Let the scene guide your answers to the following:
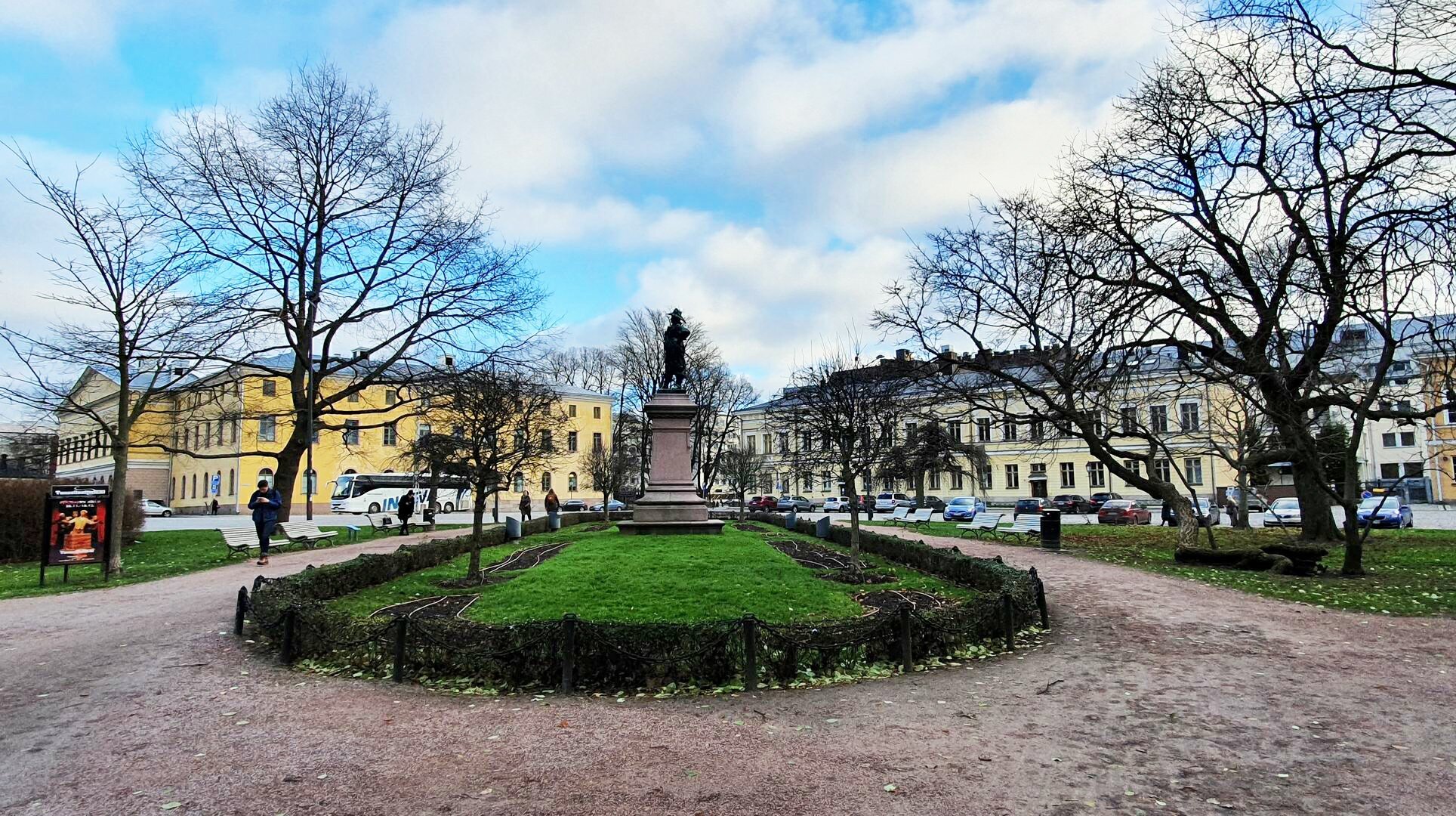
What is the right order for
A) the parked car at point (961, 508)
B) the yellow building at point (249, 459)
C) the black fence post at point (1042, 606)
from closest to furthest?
the black fence post at point (1042, 606)
the parked car at point (961, 508)
the yellow building at point (249, 459)

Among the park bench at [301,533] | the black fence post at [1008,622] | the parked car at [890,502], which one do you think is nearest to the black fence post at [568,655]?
the black fence post at [1008,622]

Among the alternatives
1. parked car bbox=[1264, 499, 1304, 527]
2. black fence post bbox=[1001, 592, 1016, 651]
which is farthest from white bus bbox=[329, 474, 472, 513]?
black fence post bbox=[1001, 592, 1016, 651]

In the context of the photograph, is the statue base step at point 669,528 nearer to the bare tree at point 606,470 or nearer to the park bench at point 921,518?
the park bench at point 921,518

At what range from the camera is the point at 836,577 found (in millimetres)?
15484

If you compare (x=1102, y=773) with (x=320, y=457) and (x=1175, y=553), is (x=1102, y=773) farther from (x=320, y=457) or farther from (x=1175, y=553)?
(x=320, y=457)

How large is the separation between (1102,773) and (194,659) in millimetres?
8797

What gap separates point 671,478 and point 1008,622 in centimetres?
1701

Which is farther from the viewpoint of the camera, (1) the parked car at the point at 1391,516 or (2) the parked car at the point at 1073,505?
(2) the parked car at the point at 1073,505

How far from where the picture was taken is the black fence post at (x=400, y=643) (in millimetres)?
7812

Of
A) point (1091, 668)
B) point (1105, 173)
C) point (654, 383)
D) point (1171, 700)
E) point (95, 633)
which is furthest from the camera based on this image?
point (654, 383)

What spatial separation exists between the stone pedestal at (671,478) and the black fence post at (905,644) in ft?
55.2

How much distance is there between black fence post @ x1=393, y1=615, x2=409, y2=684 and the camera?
7812mm

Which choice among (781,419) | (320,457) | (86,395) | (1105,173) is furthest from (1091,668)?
(86,395)

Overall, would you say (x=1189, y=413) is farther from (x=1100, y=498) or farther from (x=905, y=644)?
(x=905, y=644)
